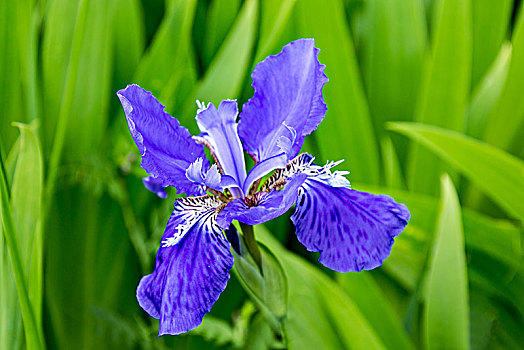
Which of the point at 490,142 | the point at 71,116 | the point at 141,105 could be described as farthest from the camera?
the point at 490,142

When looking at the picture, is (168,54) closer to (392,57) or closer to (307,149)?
(307,149)

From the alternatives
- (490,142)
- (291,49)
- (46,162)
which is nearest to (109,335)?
(46,162)

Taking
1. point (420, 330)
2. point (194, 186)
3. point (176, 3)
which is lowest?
point (420, 330)

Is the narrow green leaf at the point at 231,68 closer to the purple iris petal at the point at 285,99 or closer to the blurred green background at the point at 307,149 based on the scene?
the blurred green background at the point at 307,149

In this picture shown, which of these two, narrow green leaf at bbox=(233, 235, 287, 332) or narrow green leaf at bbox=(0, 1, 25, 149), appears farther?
narrow green leaf at bbox=(0, 1, 25, 149)

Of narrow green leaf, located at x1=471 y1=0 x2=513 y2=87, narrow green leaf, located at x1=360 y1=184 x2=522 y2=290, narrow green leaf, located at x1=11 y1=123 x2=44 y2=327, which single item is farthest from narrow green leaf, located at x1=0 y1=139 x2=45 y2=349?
narrow green leaf, located at x1=471 y1=0 x2=513 y2=87

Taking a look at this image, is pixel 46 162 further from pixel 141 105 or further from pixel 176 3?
pixel 141 105

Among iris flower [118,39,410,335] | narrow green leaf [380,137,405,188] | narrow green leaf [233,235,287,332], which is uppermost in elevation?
iris flower [118,39,410,335]

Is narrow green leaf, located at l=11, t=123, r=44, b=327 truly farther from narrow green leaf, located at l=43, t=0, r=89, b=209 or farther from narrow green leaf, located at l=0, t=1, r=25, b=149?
narrow green leaf, located at l=0, t=1, r=25, b=149
